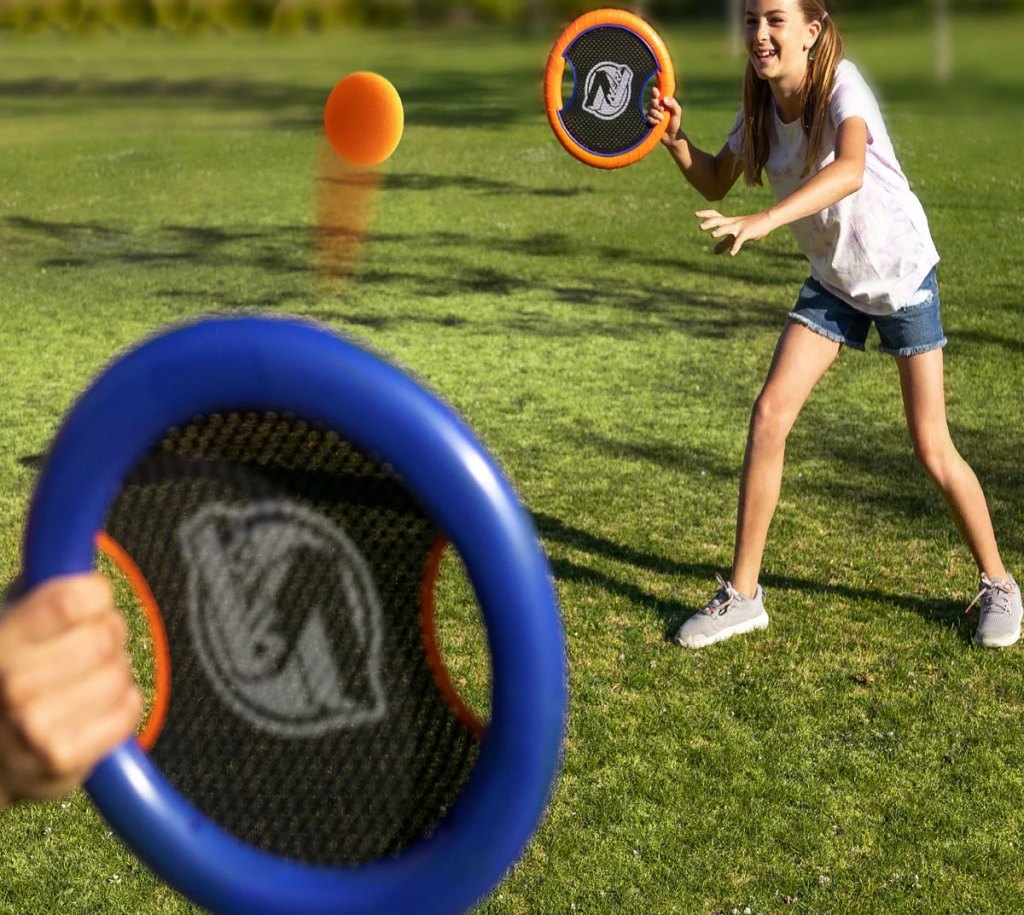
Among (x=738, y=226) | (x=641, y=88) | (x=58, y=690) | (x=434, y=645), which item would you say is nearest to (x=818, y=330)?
(x=738, y=226)

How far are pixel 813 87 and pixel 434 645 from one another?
8.24 feet

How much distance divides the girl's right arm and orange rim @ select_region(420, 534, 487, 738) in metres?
2.74

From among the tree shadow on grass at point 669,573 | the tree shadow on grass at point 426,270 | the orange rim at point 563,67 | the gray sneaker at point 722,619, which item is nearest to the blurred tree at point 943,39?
the tree shadow on grass at point 426,270

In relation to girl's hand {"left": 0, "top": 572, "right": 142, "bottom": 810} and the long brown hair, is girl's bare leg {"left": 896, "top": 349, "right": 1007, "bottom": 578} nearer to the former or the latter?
the long brown hair

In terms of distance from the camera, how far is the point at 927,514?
16.6 ft

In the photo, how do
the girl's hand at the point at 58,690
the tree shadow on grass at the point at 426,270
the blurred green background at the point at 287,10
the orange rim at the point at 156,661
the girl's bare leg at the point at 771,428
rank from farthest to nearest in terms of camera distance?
the blurred green background at the point at 287,10 → the tree shadow on grass at the point at 426,270 → the girl's bare leg at the point at 771,428 → the orange rim at the point at 156,661 → the girl's hand at the point at 58,690

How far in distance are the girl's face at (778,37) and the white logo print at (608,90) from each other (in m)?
1.24

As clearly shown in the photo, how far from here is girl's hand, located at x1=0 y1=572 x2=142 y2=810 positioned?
911 millimetres

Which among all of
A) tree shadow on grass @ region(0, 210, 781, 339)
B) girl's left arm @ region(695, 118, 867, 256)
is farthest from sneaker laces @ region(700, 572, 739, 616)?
tree shadow on grass @ region(0, 210, 781, 339)

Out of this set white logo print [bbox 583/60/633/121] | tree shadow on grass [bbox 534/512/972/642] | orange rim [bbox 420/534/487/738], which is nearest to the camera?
orange rim [bbox 420/534/487/738]

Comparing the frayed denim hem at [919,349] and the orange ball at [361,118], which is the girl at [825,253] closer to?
the frayed denim hem at [919,349]

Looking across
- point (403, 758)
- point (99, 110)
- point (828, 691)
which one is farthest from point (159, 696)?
point (99, 110)

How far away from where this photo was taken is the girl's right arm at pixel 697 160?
158 inches

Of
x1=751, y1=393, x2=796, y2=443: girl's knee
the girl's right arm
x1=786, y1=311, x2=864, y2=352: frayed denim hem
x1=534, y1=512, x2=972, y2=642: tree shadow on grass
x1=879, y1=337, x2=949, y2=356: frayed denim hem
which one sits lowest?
x1=534, y1=512, x2=972, y2=642: tree shadow on grass
